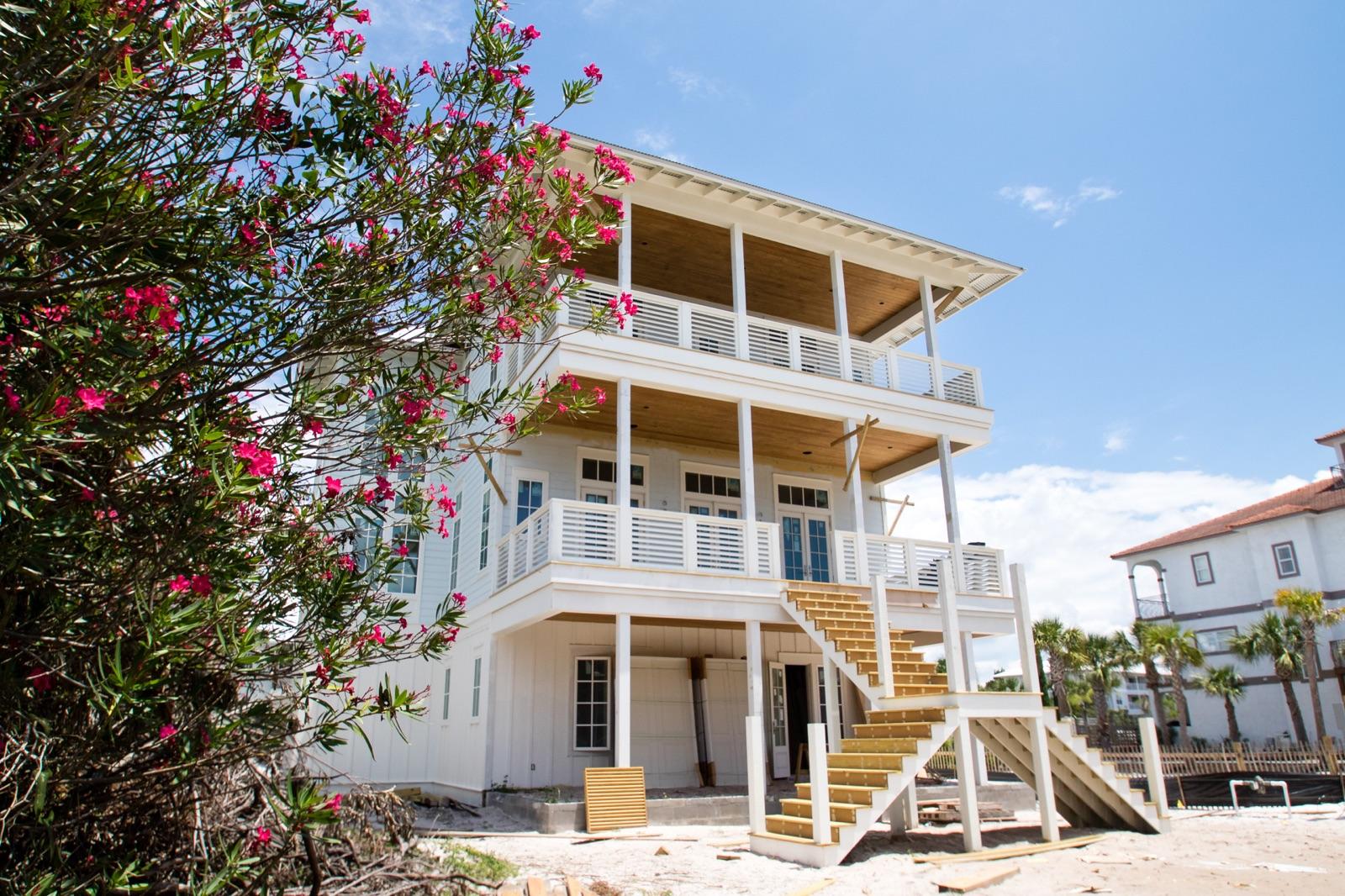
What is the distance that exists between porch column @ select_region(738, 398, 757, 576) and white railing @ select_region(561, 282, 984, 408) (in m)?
1.03

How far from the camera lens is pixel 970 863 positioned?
8180mm

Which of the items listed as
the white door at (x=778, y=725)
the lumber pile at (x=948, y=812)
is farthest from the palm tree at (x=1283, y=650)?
the white door at (x=778, y=725)

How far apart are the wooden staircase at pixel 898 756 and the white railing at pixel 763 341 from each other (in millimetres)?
4698

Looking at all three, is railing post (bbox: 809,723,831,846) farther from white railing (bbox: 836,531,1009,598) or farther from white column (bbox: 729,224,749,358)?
white column (bbox: 729,224,749,358)

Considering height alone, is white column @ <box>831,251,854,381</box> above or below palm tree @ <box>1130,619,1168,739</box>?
above

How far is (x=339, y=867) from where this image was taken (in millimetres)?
5348

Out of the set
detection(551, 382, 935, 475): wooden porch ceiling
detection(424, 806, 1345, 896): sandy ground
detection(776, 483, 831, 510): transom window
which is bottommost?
detection(424, 806, 1345, 896): sandy ground

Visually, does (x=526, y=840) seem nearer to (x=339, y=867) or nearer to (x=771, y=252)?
(x=339, y=867)

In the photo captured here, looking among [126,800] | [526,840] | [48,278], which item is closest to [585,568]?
[526,840]

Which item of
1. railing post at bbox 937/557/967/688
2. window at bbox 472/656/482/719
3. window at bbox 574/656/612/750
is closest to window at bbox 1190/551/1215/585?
window at bbox 574/656/612/750

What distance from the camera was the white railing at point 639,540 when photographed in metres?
12.2

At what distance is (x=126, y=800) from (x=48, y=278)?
2193 mm

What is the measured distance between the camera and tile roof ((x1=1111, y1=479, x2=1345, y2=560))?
33.4 m

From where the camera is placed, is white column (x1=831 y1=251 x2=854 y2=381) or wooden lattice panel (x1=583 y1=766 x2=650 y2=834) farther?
white column (x1=831 y1=251 x2=854 y2=381)
